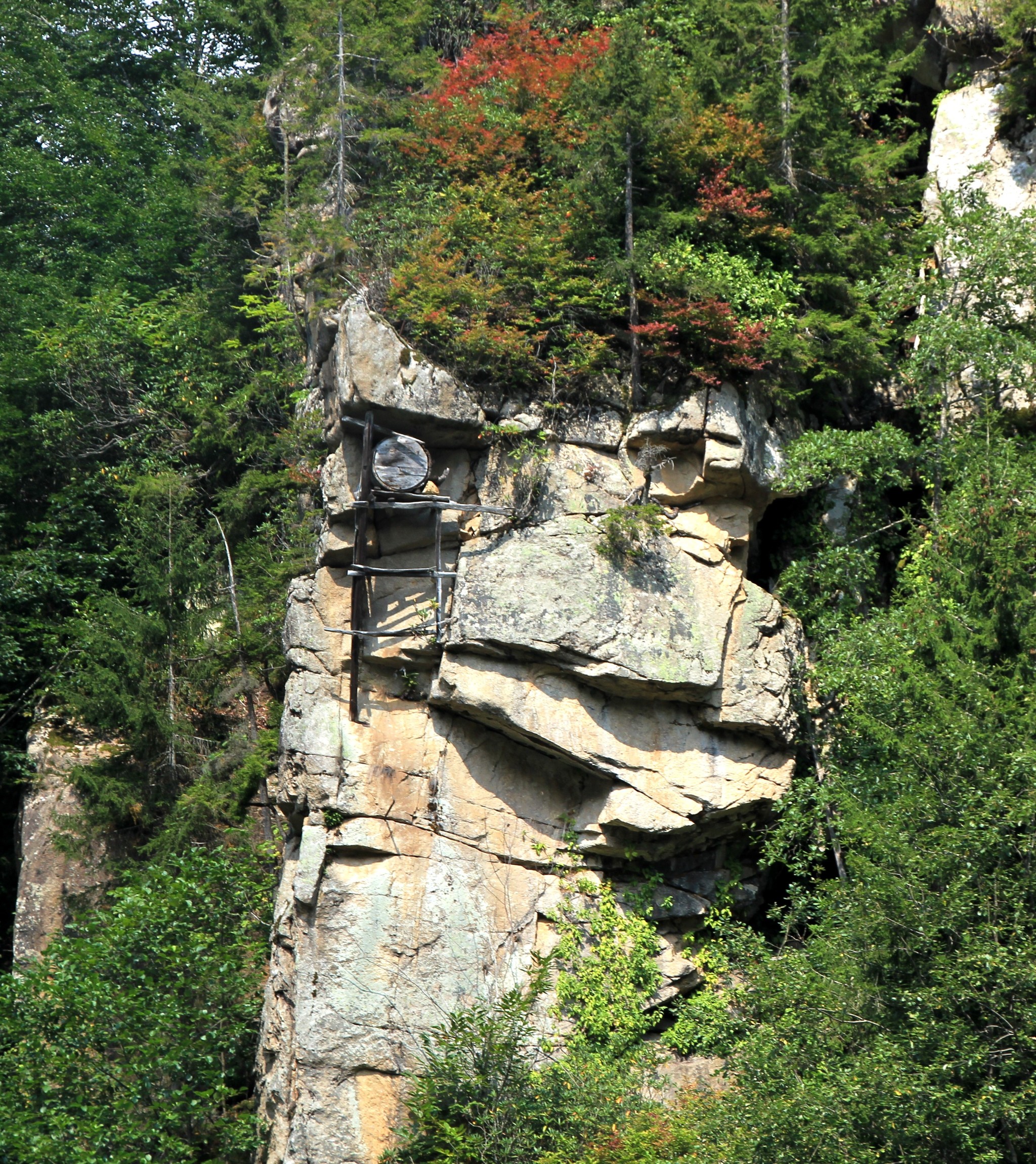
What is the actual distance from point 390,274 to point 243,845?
285 inches

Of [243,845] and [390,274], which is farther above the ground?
[390,274]

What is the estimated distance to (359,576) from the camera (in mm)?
14523

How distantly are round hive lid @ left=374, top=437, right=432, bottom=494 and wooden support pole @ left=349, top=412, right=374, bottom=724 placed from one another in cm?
11

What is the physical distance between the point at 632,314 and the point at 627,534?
275 centimetres

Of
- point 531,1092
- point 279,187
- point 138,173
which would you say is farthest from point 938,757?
point 138,173

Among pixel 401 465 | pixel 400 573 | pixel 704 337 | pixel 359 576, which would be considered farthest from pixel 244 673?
pixel 704 337

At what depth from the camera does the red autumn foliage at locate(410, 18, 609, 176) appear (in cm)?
1678

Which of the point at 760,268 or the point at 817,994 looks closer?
the point at 817,994

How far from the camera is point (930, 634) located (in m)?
12.9

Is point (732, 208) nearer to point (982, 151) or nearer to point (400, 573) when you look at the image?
point (982, 151)

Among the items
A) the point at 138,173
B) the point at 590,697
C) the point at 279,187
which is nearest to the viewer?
the point at 590,697

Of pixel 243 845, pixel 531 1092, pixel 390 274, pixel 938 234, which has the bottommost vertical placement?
pixel 531 1092

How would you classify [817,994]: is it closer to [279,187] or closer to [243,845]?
[243,845]

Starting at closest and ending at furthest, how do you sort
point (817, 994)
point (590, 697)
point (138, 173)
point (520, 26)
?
1. point (817, 994)
2. point (590, 697)
3. point (520, 26)
4. point (138, 173)
